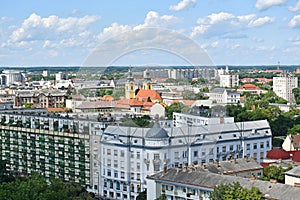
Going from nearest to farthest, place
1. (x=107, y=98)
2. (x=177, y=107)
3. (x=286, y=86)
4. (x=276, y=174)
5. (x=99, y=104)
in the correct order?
1. (x=107, y=98)
2. (x=99, y=104)
3. (x=177, y=107)
4. (x=276, y=174)
5. (x=286, y=86)

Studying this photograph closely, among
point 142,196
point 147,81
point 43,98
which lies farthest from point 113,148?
point 43,98

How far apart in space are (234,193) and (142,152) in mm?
3507

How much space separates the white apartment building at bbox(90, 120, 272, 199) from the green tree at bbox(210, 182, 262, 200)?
170 centimetres

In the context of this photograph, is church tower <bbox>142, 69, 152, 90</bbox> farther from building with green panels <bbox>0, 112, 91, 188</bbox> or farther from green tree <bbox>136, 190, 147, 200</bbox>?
building with green panels <bbox>0, 112, 91, 188</bbox>

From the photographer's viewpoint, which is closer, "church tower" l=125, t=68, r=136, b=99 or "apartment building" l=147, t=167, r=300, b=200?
"church tower" l=125, t=68, r=136, b=99

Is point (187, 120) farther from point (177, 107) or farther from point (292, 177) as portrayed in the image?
point (292, 177)

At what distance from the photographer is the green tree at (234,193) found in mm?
10961

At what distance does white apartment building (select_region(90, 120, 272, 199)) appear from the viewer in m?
12.8

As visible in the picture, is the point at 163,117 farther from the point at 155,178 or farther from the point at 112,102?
the point at 112,102

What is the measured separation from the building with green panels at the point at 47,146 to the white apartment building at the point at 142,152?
26.6 inches

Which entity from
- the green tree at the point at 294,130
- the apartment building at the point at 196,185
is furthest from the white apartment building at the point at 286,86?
the apartment building at the point at 196,185

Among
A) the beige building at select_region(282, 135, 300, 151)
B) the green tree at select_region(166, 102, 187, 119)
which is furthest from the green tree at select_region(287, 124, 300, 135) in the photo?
the green tree at select_region(166, 102, 187, 119)

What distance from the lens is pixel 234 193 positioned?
10992 millimetres

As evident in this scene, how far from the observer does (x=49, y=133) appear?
61.5 feet
